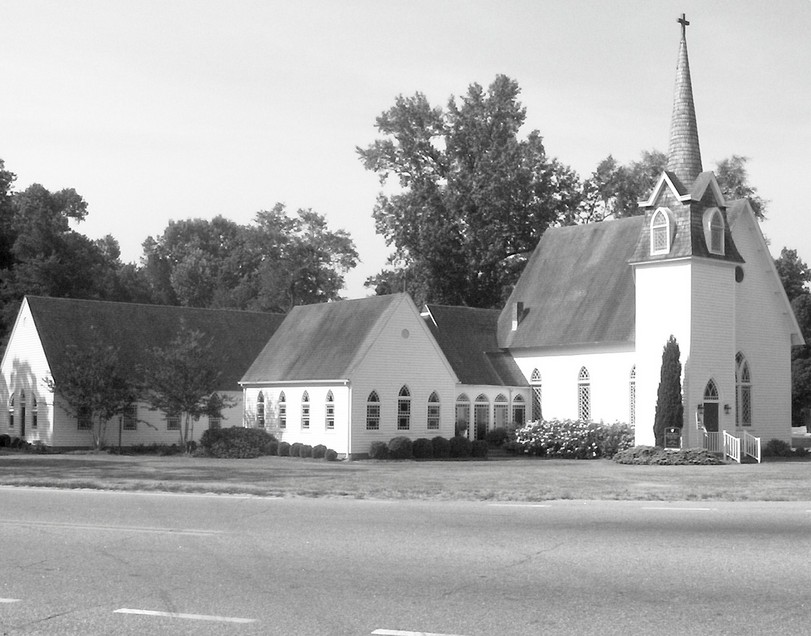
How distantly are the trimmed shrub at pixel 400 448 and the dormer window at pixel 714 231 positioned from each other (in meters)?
14.1

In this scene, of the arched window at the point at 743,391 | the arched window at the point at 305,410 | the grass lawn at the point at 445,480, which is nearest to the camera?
the grass lawn at the point at 445,480

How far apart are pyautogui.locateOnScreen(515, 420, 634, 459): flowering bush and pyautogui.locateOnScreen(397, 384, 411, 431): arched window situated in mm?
5835

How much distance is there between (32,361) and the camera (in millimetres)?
55469

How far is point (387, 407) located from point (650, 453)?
10.9 meters

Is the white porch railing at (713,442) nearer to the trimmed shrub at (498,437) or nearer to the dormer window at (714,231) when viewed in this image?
the dormer window at (714,231)

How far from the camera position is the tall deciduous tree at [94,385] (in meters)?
51.0

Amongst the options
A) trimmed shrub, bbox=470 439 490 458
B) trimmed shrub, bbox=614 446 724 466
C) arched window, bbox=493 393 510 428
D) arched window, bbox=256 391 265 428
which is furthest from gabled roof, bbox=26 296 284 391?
trimmed shrub, bbox=614 446 724 466

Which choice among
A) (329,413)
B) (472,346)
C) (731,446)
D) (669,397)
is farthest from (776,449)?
(329,413)

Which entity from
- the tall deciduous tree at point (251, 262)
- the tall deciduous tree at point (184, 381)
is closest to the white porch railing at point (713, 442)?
the tall deciduous tree at point (184, 381)

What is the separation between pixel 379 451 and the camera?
1816 inches

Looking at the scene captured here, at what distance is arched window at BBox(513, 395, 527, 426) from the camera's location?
54.9 meters

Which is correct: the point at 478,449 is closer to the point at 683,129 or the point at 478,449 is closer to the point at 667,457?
the point at 667,457

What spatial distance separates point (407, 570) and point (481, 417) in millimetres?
41648

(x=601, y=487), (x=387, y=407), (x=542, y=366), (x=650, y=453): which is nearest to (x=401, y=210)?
(x=542, y=366)
